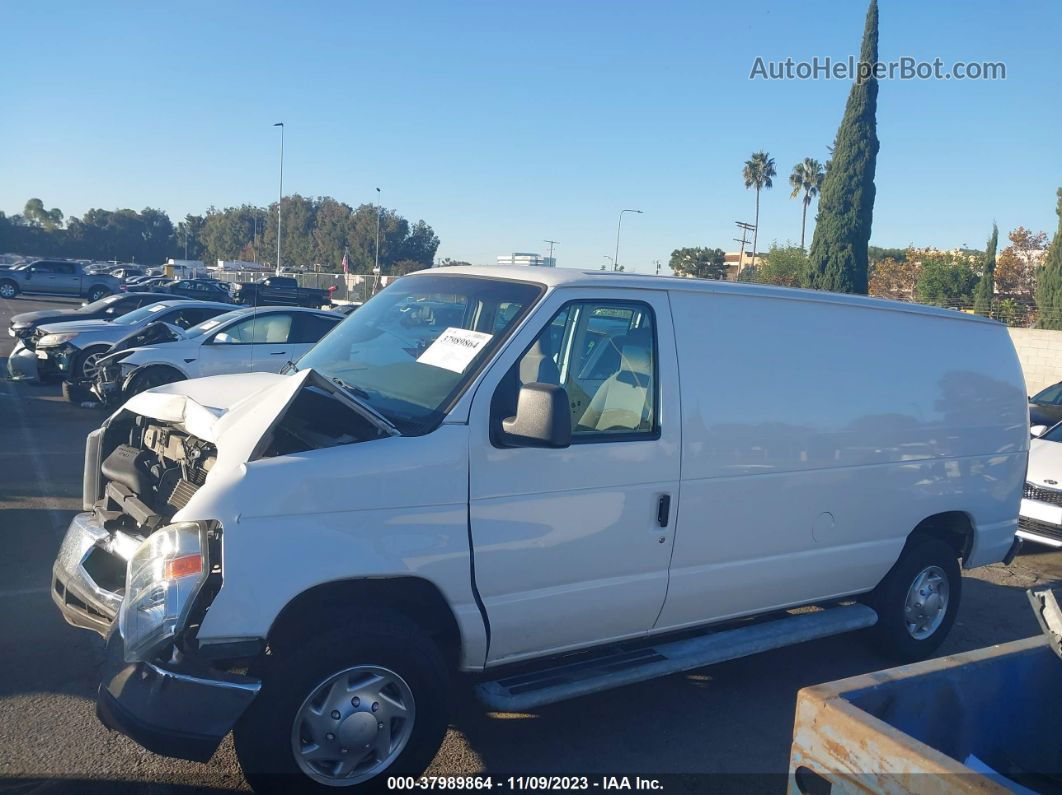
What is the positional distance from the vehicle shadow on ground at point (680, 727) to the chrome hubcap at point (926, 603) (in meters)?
0.30

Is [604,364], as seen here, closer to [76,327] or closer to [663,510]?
[663,510]

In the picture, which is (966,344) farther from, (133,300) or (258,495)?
(133,300)

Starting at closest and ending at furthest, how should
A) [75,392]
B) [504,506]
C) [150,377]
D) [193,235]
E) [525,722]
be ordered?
[504,506]
[525,722]
[150,377]
[75,392]
[193,235]

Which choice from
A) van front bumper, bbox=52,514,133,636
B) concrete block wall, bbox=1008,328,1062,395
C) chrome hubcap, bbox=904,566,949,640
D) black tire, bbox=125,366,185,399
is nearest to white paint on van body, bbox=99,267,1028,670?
chrome hubcap, bbox=904,566,949,640

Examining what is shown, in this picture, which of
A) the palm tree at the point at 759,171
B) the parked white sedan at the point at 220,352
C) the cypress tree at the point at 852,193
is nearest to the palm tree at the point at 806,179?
the palm tree at the point at 759,171

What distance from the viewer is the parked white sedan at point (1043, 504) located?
7.92 metres

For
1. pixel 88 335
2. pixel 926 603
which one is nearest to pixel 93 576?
pixel 926 603

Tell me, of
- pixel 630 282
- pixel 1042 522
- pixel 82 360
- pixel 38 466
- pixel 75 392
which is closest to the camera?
pixel 630 282

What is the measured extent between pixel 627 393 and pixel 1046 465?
6275 millimetres

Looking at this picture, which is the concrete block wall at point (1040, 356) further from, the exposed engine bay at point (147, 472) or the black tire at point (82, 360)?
the exposed engine bay at point (147, 472)

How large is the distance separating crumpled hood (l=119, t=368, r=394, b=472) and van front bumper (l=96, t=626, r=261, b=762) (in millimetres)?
757

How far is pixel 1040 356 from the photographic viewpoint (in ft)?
70.6

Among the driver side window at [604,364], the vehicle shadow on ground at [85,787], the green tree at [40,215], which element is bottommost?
the vehicle shadow on ground at [85,787]

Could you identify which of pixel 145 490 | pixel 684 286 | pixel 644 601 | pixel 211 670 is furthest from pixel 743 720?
pixel 145 490
